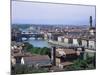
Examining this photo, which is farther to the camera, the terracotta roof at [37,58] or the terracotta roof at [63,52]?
the terracotta roof at [63,52]

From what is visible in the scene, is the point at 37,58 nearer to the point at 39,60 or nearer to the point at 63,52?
the point at 39,60

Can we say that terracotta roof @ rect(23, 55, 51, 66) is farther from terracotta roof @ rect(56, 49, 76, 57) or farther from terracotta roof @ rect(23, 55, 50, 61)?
terracotta roof @ rect(56, 49, 76, 57)

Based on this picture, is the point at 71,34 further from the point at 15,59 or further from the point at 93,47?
the point at 15,59

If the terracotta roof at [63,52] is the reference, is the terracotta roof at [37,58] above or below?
below

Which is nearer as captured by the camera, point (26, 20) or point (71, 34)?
point (26, 20)

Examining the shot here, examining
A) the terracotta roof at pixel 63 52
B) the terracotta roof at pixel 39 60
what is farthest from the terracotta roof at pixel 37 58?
the terracotta roof at pixel 63 52

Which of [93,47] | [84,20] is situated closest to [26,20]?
[84,20]

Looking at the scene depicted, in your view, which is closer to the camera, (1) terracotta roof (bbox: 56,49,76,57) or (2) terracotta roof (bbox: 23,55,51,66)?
(2) terracotta roof (bbox: 23,55,51,66)

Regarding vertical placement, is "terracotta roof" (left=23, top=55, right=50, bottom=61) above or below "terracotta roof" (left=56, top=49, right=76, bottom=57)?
below

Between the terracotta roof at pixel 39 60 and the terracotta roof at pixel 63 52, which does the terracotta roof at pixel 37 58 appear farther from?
the terracotta roof at pixel 63 52

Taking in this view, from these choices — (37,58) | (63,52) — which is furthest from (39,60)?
(63,52)

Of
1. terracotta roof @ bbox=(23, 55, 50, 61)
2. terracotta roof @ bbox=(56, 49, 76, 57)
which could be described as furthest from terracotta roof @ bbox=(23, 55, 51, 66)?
terracotta roof @ bbox=(56, 49, 76, 57)
